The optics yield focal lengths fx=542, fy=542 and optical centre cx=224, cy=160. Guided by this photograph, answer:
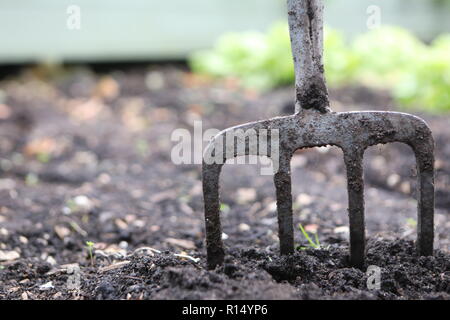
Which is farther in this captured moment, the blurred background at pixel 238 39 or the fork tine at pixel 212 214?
the blurred background at pixel 238 39

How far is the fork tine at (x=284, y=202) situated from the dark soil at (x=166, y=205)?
6 cm

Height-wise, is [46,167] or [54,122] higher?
[54,122]

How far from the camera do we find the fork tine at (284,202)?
191 cm

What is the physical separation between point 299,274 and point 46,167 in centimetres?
275

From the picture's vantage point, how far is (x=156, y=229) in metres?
2.86

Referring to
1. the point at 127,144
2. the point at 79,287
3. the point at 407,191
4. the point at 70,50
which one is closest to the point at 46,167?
the point at 127,144

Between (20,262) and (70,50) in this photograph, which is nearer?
(20,262)

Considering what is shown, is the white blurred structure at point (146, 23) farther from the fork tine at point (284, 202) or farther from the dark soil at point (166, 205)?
the fork tine at point (284, 202)

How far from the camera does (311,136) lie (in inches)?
75.2

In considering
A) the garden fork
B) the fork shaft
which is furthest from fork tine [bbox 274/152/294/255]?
the fork shaft

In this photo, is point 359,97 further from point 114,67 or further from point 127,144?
point 114,67

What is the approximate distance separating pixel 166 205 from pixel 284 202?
4.99ft

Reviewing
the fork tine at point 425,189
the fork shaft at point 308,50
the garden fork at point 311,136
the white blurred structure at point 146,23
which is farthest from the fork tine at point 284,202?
the white blurred structure at point 146,23

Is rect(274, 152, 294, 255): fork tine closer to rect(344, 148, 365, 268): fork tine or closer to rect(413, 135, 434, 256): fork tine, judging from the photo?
rect(344, 148, 365, 268): fork tine
